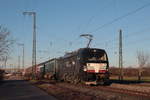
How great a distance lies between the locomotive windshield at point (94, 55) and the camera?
26.6 m

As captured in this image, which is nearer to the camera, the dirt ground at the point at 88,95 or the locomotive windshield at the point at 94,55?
the dirt ground at the point at 88,95

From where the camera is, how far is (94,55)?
2686 cm

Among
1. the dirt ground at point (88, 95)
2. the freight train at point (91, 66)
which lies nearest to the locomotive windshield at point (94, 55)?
the freight train at point (91, 66)

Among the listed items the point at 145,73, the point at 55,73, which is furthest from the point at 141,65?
the point at 55,73

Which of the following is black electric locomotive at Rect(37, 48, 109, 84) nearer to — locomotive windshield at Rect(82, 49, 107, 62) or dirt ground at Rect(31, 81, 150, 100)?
locomotive windshield at Rect(82, 49, 107, 62)

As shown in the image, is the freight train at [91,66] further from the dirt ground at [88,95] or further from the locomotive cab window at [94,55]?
the dirt ground at [88,95]

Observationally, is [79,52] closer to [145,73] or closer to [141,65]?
[145,73]

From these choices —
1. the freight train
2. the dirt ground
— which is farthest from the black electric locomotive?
the dirt ground

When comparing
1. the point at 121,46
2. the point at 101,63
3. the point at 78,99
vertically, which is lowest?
the point at 78,99

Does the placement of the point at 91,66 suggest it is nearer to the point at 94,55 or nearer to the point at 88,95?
the point at 94,55

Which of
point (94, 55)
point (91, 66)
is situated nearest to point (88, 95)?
point (91, 66)

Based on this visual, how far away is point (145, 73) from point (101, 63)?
51.9m

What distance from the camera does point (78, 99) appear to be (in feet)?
49.7

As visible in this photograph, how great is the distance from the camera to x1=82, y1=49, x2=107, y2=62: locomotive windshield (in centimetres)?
2658
